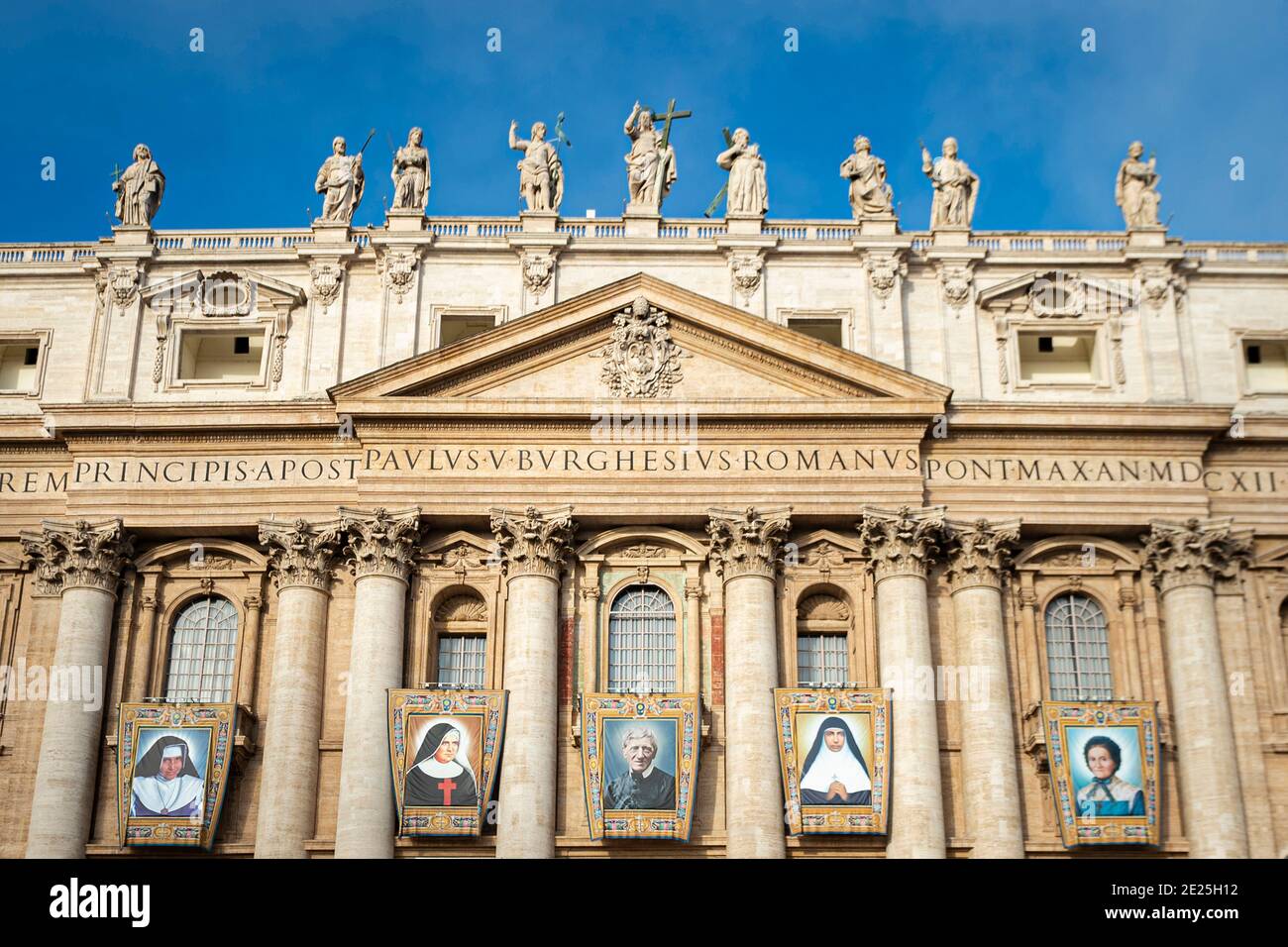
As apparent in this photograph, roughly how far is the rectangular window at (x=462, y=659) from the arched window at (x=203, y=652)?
470 centimetres

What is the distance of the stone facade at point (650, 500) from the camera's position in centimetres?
3997

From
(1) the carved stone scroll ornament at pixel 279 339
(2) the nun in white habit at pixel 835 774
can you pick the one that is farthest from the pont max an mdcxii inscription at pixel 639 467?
(2) the nun in white habit at pixel 835 774

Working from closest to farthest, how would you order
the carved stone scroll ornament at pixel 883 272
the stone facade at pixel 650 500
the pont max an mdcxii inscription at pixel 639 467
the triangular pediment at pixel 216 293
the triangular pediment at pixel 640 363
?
the stone facade at pixel 650 500 < the pont max an mdcxii inscription at pixel 639 467 < the triangular pediment at pixel 640 363 < the carved stone scroll ornament at pixel 883 272 < the triangular pediment at pixel 216 293

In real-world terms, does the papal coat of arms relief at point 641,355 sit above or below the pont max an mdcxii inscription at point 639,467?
above

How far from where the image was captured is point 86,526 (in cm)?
4169

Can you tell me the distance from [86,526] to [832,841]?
17.9 meters

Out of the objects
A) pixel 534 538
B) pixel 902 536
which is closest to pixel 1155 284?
pixel 902 536

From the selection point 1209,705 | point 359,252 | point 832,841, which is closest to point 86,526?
point 359,252

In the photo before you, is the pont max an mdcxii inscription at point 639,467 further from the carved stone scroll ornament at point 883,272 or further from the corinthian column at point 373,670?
the carved stone scroll ornament at point 883,272

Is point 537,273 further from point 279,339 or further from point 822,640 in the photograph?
point 822,640

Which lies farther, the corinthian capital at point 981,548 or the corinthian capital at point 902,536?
the corinthian capital at point 981,548

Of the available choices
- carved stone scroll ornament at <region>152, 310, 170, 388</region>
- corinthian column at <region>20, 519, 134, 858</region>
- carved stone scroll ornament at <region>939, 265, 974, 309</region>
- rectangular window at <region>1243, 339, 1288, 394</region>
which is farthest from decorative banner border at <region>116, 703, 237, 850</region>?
rectangular window at <region>1243, 339, 1288, 394</region>

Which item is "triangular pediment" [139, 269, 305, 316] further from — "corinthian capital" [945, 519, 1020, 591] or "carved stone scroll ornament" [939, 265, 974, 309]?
"corinthian capital" [945, 519, 1020, 591]

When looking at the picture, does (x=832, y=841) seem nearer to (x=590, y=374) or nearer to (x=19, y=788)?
(x=590, y=374)
